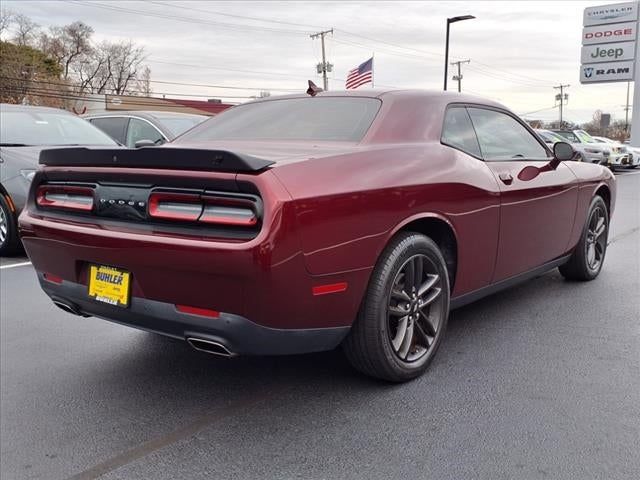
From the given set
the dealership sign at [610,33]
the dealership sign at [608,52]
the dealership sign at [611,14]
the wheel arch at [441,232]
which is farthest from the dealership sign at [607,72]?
the wheel arch at [441,232]

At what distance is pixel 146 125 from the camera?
974 cm

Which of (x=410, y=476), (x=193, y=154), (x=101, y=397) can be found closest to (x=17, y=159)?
(x=101, y=397)

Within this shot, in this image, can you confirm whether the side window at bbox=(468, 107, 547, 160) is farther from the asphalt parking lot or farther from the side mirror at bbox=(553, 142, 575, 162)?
the asphalt parking lot

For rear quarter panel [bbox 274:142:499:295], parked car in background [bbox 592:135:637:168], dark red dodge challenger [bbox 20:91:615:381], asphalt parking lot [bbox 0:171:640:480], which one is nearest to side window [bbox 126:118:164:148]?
asphalt parking lot [bbox 0:171:640:480]

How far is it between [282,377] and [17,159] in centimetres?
458

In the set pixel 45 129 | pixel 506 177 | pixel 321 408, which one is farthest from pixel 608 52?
pixel 321 408

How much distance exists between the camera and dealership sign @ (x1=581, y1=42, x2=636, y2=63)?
113 feet

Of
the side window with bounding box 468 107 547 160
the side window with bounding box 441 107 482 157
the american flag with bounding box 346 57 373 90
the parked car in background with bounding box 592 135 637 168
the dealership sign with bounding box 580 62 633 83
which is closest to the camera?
the side window with bounding box 441 107 482 157

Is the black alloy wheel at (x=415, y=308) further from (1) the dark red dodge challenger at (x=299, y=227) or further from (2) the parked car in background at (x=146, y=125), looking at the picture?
(2) the parked car in background at (x=146, y=125)

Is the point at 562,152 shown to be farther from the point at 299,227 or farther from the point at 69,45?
the point at 69,45

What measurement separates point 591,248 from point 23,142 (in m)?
5.93

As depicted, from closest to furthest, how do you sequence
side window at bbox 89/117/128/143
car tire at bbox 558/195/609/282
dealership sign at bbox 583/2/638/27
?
car tire at bbox 558/195/609/282 → side window at bbox 89/117/128/143 → dealership sign at bbox 583/2/638/27

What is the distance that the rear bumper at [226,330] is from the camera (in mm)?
2502

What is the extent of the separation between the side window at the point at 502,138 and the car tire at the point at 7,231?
4.79m
